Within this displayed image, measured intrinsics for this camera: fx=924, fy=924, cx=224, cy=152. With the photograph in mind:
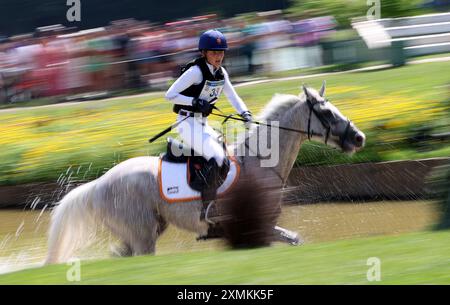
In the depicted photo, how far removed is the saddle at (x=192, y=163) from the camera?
937 cm

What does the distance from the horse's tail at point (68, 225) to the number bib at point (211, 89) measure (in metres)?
1.51

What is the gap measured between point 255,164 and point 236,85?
12.3 m

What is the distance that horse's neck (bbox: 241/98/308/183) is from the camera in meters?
9.45

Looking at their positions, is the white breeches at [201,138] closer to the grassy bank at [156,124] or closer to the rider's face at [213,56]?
the rider's face at [213,56]

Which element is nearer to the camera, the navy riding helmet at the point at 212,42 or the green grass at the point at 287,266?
the green grass at the point at 287,266

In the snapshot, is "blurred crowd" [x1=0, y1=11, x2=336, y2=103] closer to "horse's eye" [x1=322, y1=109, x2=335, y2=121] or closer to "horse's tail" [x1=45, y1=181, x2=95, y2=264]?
"horse's eye" [x1=322, y1=109, x2=335, y2=121]

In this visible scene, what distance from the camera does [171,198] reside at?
941 centimetres

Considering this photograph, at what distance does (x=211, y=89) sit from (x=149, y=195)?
126 centimetres

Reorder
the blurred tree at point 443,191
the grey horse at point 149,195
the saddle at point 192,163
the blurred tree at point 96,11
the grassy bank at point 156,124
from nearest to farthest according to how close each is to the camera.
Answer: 1. the blurred tree at point 443,191
2. the saddle at point 192,163
3. the grey horse at point 149,195
4. the grassy bank at point 156,124
5. the blurred tree at point 96,11

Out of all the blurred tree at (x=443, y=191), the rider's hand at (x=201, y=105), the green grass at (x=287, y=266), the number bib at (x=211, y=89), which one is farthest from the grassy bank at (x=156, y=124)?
the green grass at (x=287, y=266)

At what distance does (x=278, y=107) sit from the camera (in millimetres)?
9734

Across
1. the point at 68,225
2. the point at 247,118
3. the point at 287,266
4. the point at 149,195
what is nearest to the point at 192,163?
the point at 149,195

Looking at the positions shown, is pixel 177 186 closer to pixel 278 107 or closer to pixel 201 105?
pixel 201 105
